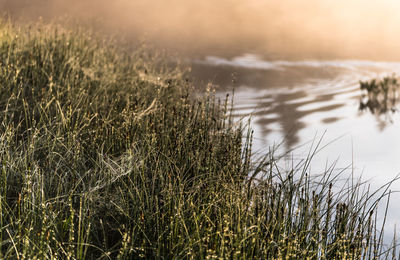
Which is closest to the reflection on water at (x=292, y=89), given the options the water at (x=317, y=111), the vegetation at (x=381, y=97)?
the water at (x=317, y=111)

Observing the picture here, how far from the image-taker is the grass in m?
2.49

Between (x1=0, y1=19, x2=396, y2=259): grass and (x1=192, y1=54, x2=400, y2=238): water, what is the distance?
0.31 meters

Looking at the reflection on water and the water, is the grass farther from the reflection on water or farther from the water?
the reflection on water

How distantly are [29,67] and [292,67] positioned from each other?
700 centimetres

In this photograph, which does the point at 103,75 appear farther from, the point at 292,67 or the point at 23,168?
the point at 292,67

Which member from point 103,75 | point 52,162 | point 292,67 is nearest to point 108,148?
point 52,162

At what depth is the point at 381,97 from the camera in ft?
28.0

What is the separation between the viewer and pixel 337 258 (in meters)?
2.64

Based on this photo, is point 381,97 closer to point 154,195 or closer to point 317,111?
point 317,111

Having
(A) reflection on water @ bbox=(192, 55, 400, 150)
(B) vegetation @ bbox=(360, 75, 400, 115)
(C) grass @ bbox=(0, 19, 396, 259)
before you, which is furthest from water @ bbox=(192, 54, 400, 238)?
(C) grass @ bbox=(0, 19, 396, 259)

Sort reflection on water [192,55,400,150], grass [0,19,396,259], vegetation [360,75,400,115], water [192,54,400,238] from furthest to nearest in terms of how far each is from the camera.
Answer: vegetation [360,75,400,115] → reflection on water [192,55,400,150] → water [192,54,400,238] → grass [0,19,396,259]

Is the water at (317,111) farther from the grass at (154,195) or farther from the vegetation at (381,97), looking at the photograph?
the grass at (154,195)

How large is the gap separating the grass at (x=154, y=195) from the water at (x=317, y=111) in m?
0.31

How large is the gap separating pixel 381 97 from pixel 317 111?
169 cm
